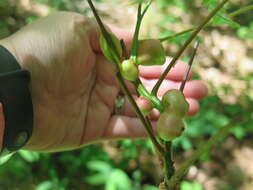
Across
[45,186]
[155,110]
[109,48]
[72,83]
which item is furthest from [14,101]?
[45,186]

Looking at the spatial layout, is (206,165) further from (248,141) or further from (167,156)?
(167,156)

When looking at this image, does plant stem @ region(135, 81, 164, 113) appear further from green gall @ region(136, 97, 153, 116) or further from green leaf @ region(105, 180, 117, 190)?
green leaf @ region(105, 180, 117, 190)

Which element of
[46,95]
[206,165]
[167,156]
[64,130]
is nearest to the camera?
[167,156]

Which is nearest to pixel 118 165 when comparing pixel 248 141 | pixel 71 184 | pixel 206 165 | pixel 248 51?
pixel 71 184

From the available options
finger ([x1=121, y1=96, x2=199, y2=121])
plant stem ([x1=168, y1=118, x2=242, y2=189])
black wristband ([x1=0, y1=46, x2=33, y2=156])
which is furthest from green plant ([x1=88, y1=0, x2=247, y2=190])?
finger ([x1=121, y1=96, x2=199, y2=121])

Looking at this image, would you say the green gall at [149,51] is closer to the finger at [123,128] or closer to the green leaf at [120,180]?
the finger at [123,128]

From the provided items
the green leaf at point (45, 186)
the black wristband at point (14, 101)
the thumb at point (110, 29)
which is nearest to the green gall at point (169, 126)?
the black wristband at point (14, 101)

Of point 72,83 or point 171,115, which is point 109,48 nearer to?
point 171,115
